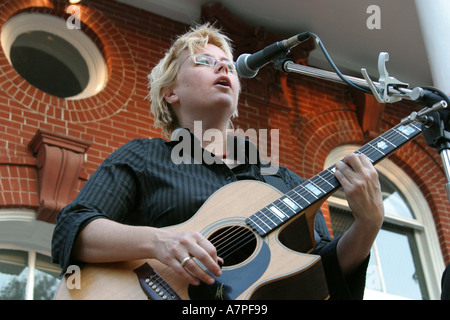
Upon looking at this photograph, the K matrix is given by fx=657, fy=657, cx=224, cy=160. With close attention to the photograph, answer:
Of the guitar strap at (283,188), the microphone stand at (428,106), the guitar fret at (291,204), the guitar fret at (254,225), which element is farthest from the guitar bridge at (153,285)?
the microphone stand at (428,106)

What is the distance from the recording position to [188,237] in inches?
78.7

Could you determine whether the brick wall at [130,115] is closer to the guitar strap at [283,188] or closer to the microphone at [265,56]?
the microphone at [265,56]

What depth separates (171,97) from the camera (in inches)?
118

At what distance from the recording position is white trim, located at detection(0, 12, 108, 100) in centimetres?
653

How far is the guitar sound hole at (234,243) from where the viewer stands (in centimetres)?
218

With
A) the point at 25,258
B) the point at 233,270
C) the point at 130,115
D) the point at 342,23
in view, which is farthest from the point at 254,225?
the point at 342,23

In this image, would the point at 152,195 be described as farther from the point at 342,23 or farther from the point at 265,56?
the point at 342,23

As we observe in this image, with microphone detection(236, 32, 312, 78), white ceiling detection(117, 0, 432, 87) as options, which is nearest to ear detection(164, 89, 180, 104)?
microphone detection(236, 32, 312, 78)

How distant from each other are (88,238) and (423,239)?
6671 mm

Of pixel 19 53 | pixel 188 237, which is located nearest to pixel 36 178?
pixel 19 53

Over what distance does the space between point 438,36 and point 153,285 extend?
453 centimetres

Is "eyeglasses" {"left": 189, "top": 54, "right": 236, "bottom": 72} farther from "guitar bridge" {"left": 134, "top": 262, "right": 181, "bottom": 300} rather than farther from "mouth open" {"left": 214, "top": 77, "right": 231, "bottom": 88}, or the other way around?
"guitar bridge" {"left": 134, "top": 262, "right": 181, "bottom": 300}

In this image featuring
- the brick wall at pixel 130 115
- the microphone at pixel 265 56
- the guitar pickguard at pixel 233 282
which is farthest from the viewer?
the brick wall at pixel 130 115

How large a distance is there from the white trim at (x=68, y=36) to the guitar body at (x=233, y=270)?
14.7 feet
